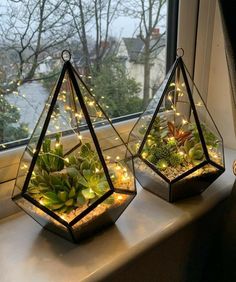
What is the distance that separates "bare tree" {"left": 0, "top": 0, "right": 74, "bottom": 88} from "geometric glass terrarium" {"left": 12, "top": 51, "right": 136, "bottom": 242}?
160 millimetres

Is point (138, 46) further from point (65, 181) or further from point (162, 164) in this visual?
point (65, 181)

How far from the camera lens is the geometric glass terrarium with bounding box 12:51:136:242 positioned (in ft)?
1.92

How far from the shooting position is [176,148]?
2.56 feet

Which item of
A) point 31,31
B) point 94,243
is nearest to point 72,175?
point 94,243

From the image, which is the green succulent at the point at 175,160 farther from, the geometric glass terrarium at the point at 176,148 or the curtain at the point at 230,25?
the curtain at the point at 230,25

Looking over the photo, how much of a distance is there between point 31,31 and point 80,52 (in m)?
0.14

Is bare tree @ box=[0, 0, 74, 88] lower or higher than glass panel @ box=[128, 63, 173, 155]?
higher

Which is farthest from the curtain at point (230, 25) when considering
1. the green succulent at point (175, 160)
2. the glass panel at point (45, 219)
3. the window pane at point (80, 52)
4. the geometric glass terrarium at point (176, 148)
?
the glass panel at point (45, 219)

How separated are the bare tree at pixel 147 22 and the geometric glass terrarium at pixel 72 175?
0.36 meters

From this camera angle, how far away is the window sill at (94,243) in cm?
55

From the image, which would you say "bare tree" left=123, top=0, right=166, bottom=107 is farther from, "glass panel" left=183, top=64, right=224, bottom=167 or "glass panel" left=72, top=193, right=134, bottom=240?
"glass panel" left=72, top=193, right=134, bottom=240

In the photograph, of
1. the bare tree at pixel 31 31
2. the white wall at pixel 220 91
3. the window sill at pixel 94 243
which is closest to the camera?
the window sill at pixel 94 243

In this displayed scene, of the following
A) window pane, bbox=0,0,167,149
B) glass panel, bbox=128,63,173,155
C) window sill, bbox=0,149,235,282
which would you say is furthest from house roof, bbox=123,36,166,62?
window sill, bbox=0,149,235,282

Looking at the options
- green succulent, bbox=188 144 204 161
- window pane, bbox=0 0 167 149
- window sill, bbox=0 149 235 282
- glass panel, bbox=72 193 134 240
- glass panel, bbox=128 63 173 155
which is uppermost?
window pane, bbox=0 0 167 149
